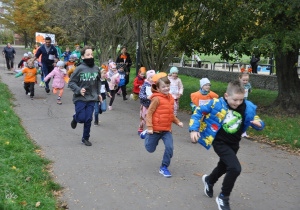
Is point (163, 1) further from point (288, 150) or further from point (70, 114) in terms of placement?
point (288, 150)

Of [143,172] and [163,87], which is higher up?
[163,87]

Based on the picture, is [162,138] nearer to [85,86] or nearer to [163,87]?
[163,87]

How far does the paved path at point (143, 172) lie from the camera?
4809 millimetres

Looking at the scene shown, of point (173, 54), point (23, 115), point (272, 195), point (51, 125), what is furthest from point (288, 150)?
point (173, 54)

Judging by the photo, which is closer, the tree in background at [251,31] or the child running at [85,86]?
the child running at [85,86]

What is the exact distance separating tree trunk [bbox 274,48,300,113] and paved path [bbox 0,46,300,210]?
3.62m

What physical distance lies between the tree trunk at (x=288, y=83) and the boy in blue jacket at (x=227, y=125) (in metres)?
7.33

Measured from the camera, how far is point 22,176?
5336 millimetres

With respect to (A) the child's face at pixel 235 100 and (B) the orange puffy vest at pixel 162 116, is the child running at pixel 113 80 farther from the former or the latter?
(A) the child's face at pixel 235 100

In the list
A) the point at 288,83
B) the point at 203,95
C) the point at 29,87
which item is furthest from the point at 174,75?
the point at 29,87

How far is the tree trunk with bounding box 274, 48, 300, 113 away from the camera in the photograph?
11.3 metres

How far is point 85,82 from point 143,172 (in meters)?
2.43

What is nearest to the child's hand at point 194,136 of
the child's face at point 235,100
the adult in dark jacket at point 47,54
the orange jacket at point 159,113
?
the child's face at point 235,100

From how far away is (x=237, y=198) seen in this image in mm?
4953
